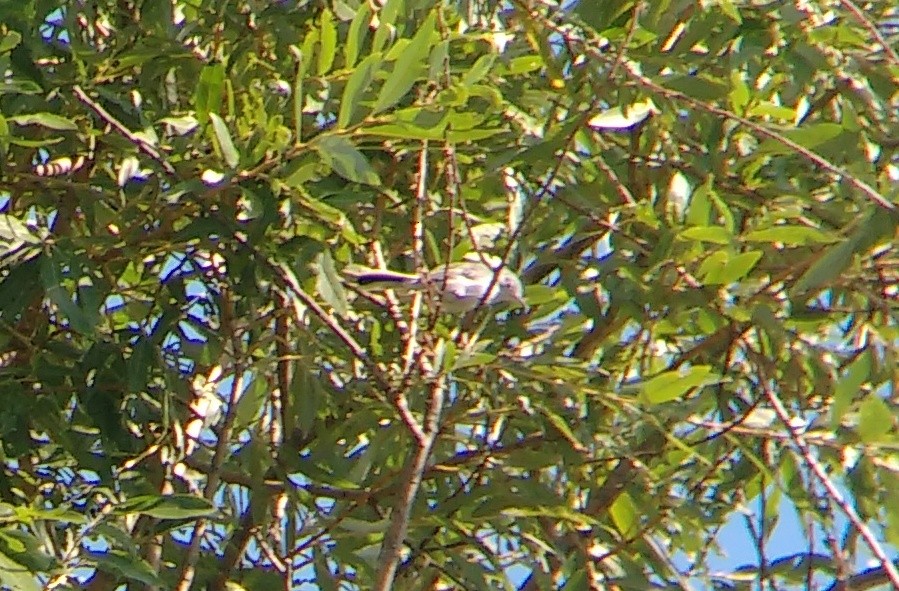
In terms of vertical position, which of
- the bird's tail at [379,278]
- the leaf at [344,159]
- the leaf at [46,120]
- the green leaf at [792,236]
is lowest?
the green leaf at [792,236]

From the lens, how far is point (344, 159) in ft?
4.89

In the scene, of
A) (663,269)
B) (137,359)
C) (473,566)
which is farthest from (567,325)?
(137,359)

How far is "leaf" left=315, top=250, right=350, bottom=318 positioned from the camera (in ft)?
5.32

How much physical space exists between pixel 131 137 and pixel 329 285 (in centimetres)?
24

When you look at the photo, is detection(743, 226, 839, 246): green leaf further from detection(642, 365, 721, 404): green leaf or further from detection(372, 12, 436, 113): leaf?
detection(372, 12, 436, 113): leaf

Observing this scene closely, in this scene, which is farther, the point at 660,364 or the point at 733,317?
the point at 660,364

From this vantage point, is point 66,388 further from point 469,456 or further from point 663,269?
point 663,269

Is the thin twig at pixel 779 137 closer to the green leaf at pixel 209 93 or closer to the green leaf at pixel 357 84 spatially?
the green leaf at pixel 357 84

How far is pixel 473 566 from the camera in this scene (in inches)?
73.1

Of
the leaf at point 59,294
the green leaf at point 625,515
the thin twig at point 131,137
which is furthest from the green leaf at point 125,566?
the green leaf at point 625,515

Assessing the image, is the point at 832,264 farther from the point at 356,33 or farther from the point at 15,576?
the point at 15,576

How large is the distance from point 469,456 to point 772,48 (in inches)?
23.4

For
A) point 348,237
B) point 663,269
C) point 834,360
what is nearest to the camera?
point 348,237

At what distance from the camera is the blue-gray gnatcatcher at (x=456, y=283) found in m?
1.68
